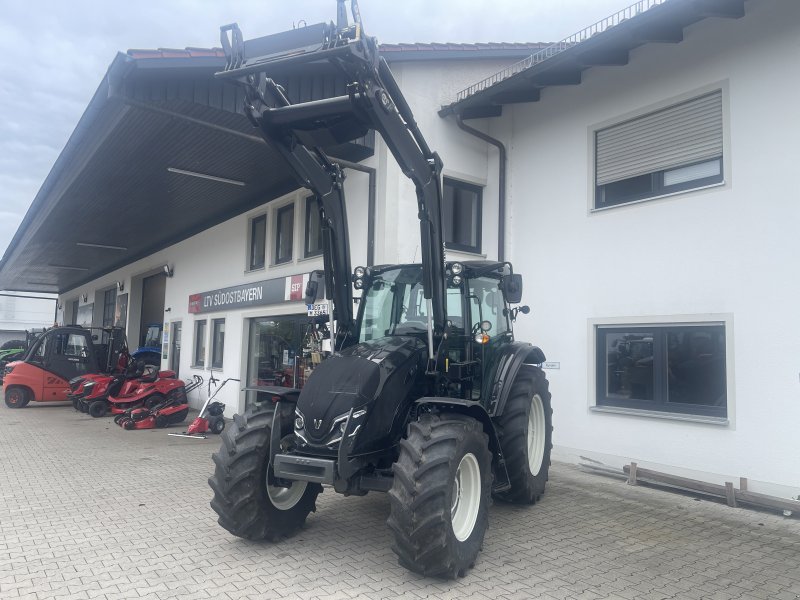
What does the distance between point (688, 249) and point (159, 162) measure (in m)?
8.62

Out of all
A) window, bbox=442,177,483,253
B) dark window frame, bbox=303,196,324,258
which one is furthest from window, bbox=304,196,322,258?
window, bbox=442,177,483,253

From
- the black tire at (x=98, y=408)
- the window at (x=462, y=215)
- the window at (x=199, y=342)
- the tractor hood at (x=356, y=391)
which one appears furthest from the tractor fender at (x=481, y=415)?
the black tire at (x=98, y=408)

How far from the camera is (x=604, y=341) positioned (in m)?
8.21

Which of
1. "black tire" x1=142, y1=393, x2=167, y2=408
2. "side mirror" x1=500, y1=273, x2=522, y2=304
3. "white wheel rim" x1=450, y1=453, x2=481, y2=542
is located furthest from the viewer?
"black tire" x1=142, y1=393, x2=167, y2=408

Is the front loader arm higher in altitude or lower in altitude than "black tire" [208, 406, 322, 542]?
higher

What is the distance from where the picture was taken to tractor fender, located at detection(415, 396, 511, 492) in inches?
176

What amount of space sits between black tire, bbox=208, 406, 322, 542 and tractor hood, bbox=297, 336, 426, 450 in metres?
0.41

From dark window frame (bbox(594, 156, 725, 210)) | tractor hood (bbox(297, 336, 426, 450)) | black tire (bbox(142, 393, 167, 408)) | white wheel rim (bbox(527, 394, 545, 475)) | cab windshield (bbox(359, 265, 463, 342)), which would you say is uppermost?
dark window frame (bbox(594, 156, 725, 210))

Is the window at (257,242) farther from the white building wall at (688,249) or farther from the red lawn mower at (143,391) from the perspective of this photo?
the white building wall at (688,249)

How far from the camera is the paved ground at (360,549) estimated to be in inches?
162

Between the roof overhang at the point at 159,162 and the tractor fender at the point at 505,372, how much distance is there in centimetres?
417

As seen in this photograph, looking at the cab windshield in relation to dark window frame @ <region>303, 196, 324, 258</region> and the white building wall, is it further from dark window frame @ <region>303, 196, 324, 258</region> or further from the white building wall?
dark window frame @ <region>303, 196, 324, 258</region>

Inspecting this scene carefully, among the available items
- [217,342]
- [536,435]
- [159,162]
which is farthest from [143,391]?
[536,435]

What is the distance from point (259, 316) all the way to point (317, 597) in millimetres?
8826
